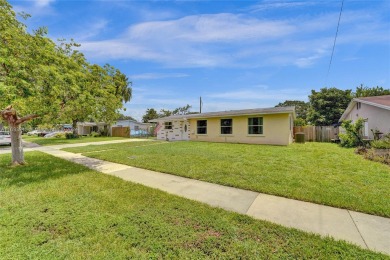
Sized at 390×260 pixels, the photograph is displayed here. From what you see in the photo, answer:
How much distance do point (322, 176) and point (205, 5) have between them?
334 inches

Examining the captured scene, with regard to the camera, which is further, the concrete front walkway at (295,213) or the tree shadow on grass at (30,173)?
the tree shadow on grass at (30,173)

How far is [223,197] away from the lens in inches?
176

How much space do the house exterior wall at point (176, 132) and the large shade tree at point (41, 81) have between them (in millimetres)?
11693

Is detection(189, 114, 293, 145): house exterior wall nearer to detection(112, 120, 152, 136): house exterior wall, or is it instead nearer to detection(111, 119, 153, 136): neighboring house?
detection(111, 119, 153, 136): neighboring house

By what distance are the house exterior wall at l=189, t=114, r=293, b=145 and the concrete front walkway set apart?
1051 cm

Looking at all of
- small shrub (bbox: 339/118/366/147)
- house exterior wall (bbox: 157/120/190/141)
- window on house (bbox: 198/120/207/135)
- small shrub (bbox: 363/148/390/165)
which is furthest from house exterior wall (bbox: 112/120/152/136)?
small shrub (bbox: 363/148/390/165)

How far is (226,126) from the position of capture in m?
16.8

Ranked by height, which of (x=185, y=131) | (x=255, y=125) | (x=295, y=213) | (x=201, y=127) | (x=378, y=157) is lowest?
(x=295, y=213)

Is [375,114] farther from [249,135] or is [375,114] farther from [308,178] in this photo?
[308,178]

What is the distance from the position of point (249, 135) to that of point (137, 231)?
44.5 ft

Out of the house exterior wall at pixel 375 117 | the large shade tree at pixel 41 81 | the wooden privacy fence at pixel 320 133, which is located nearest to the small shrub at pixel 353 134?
the house exterior wall at pixel 375 117

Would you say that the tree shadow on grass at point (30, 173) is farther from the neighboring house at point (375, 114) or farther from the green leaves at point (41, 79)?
the neighboring house at point (375, 114)

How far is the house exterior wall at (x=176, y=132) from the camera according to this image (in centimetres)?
1982

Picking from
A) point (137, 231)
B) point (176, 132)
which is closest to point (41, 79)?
point (137, 231)
